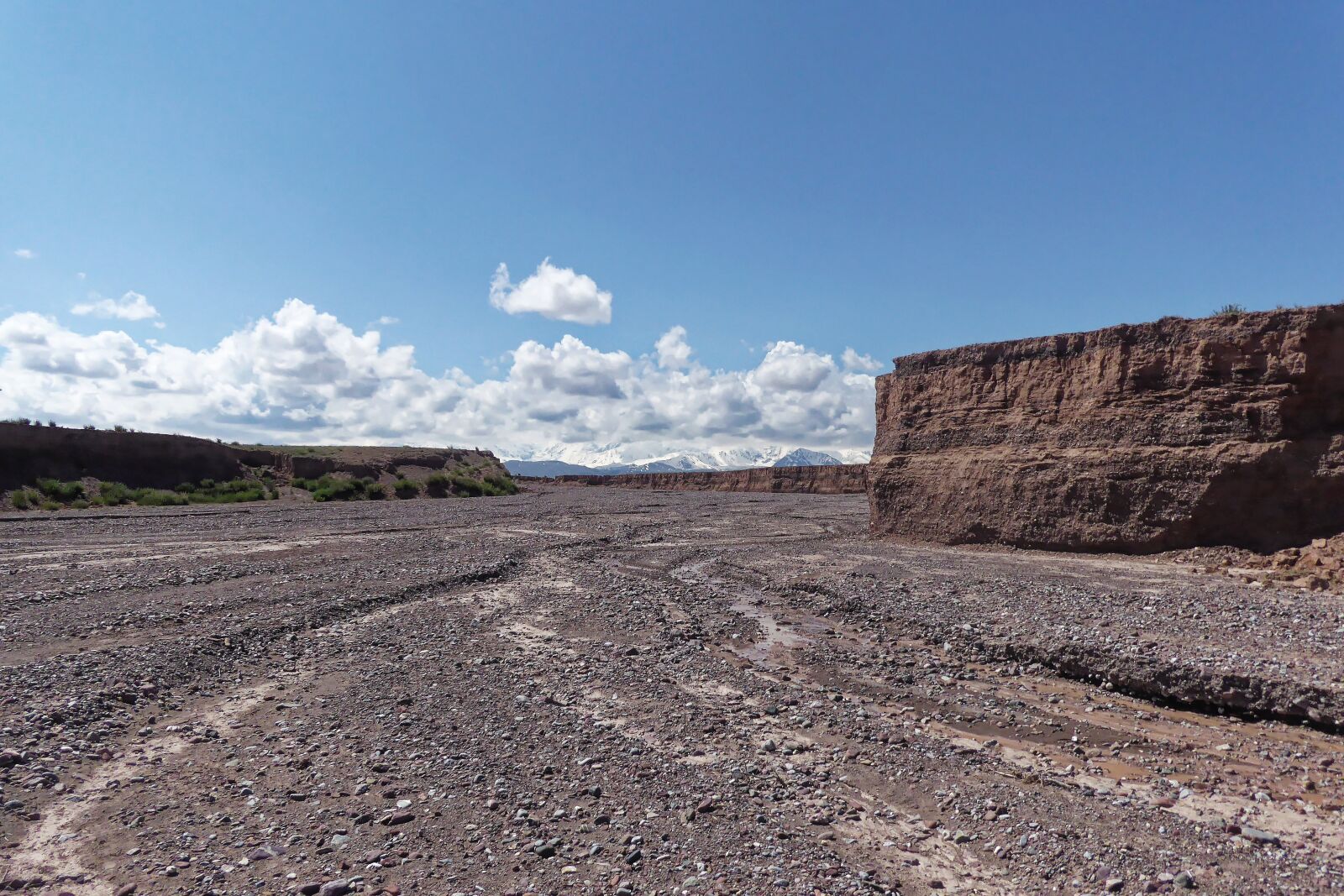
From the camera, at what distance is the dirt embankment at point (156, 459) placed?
1591 inches

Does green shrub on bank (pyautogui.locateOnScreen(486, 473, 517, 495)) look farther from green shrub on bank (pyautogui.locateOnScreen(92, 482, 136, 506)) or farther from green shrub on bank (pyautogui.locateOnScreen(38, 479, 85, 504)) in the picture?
green shrub on bank (pyautogui.locateOnScreen(38, 479, 85, 504))

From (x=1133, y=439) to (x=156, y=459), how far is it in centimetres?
5357

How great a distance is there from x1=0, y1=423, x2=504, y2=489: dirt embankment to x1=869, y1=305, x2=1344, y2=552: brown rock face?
44991 mm

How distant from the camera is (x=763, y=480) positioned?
8481 cm

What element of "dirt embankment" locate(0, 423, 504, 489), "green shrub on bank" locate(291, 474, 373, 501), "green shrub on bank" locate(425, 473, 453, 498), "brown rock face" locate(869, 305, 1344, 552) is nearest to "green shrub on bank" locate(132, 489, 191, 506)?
"dirt embankment" locate(0, 423, 504, 489)

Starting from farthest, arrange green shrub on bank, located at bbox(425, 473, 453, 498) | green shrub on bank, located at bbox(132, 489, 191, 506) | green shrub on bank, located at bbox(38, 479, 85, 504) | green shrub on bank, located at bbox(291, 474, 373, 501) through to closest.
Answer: green shrub on bank, located at bbox(425, 473, 453, 498) < green shrub on bank, located at bbox(291, 474, 373, 501) < green shrub on bank, located at bbox(132, 489, 191, 506) < green shrub on bank, located at bbox(38, 479, 85, 504)

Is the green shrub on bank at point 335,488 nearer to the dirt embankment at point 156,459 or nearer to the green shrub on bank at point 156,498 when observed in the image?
the dirt embankment at point 156,459

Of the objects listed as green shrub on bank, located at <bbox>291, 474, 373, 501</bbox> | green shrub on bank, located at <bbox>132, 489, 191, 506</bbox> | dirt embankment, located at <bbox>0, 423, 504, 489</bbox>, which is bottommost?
green shrub on bank, located at <bbox>132, 489, 191, 506</bbox>

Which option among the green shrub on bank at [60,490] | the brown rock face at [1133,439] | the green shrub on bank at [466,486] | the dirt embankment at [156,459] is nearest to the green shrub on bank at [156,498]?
the green shrub on bank at [60,490]

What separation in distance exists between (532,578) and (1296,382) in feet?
62.3

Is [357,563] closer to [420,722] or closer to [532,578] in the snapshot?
[532,578]

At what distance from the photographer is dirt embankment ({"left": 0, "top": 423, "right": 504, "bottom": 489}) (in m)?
40.4

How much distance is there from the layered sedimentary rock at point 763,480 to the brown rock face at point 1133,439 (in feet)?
166

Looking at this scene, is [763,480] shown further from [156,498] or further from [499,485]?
[156,498]
